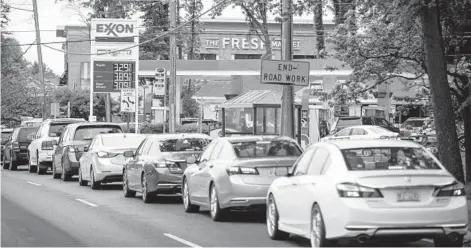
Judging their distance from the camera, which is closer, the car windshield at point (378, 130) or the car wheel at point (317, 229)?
the car wheel at point (317, 229)

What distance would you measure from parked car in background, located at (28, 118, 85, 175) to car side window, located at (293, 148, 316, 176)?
21.6 m

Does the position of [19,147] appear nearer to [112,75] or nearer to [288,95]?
[112,75]

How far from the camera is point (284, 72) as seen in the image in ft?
75.4

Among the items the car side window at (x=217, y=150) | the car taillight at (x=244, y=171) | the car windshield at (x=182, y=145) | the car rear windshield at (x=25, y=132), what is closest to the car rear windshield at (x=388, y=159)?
the car taillight at (x=244, y=171)

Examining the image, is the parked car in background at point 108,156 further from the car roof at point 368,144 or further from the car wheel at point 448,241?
the car wheel at point 448,241

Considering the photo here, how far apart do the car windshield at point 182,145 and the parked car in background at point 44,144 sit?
537 inches

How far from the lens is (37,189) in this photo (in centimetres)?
2505

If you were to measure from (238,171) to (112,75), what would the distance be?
35.3 metres

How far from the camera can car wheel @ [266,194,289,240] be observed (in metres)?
13.6

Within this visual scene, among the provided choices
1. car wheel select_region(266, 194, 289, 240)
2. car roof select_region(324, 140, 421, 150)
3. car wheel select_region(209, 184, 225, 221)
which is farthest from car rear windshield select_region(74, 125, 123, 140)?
car roof select_region(324, 140, 421, 150)

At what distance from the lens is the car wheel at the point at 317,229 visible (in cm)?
1159

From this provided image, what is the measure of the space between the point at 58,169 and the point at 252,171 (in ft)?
53.0

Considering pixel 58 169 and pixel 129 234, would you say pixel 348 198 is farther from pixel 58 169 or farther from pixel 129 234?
pixel 58 169

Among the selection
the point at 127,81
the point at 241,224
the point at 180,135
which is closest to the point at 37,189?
the point at 180,135
